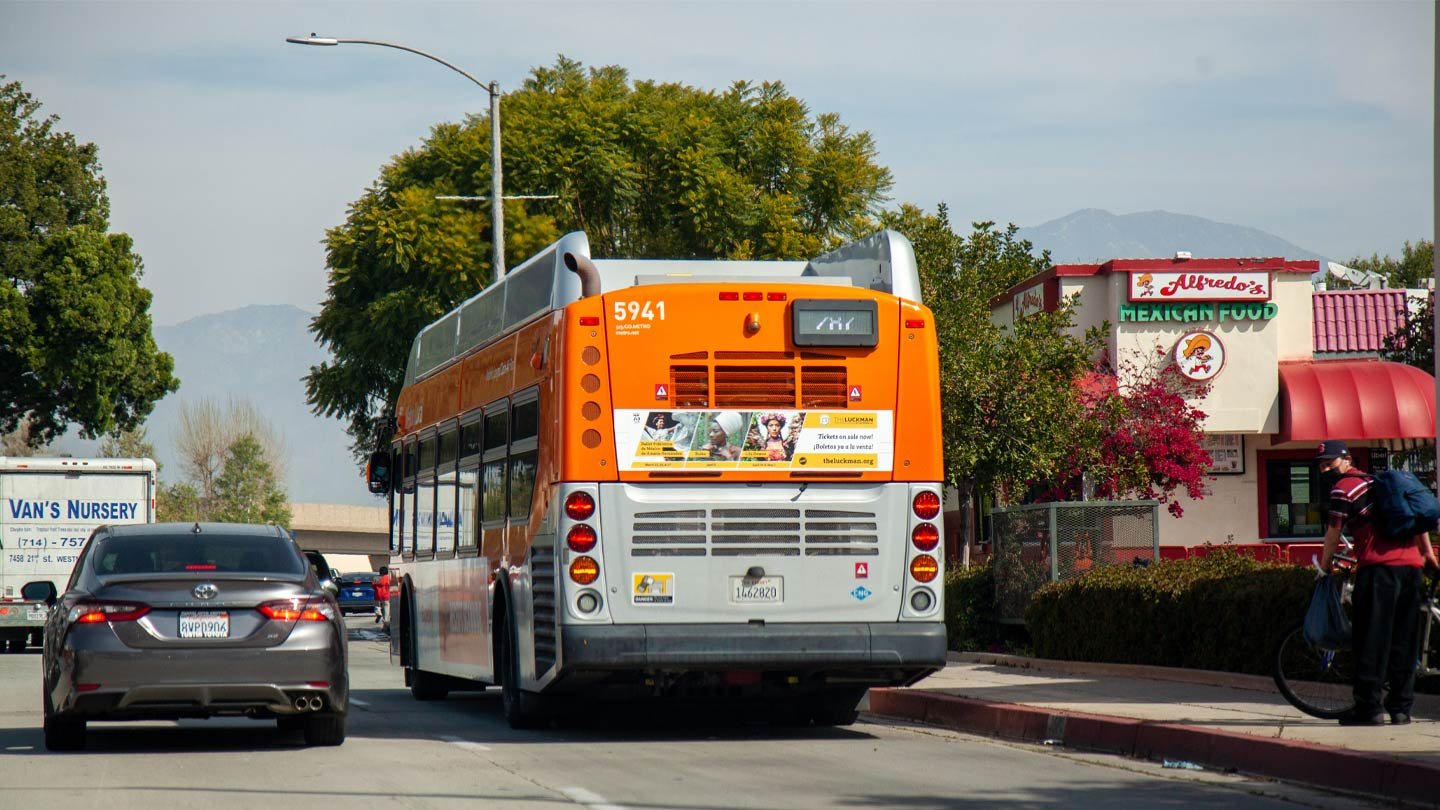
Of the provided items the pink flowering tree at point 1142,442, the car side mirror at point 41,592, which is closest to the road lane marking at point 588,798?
the car side mirror at point 41,592

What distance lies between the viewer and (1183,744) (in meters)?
12.2

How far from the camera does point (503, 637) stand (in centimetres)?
1507

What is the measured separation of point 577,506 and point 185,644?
107 inches

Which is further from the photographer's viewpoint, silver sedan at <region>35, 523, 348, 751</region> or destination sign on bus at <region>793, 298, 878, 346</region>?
destination sign on bus at <region>793, 298, 878, 346</region>

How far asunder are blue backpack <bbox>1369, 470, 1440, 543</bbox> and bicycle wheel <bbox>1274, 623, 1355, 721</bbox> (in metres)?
1.01

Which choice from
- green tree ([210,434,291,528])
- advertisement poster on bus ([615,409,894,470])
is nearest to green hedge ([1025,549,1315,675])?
advertisement poster on bus ([615,409,894,470])

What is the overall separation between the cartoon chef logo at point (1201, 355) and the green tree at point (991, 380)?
27.5 ft

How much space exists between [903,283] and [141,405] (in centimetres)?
5225

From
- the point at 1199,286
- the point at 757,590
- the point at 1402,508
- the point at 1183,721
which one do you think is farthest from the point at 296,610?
the point at 1199,286

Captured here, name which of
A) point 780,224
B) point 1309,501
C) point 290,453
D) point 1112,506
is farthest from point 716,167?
point 290,453

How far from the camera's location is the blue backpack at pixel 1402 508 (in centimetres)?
1216

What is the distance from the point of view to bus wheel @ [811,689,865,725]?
15180 millimetres

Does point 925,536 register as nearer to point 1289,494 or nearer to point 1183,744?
point 1183,744

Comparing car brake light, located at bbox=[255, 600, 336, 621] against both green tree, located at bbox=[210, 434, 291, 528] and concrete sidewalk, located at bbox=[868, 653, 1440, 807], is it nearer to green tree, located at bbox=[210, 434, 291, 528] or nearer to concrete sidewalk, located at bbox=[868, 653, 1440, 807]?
concrete sidewalk, located at bbox=[868, 653, 1440, 807]
